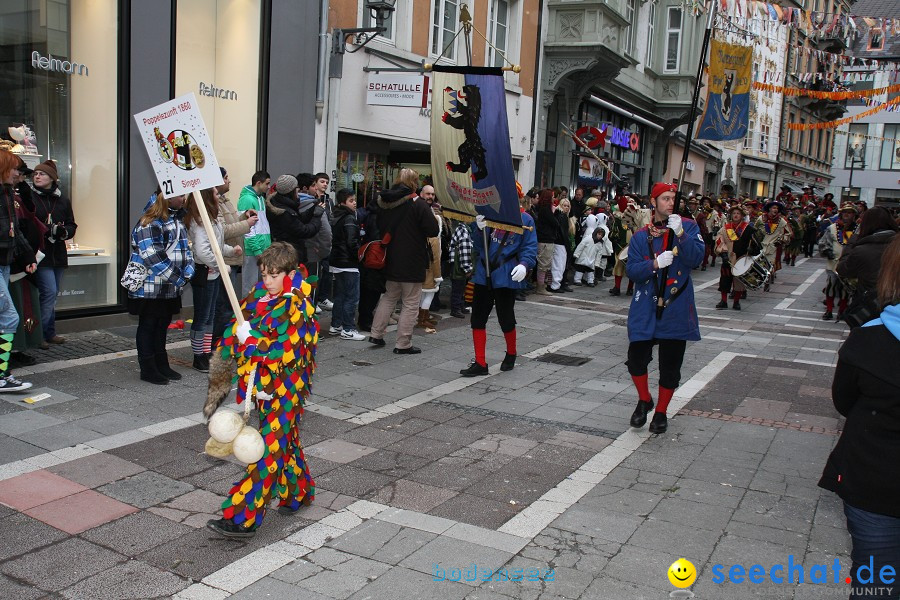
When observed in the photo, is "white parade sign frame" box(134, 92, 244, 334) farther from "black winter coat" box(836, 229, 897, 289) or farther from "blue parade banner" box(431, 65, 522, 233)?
"black winter coat" box(836, 229, 897, 289)

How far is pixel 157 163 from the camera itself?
17.2 feet

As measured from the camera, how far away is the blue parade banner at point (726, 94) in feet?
37.0

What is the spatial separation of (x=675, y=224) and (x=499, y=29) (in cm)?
1288

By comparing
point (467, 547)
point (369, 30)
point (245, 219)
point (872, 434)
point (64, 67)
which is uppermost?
point (369, 30)

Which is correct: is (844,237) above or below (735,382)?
above

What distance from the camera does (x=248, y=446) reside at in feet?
12.8

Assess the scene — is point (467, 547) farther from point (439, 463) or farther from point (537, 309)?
point (537, 309)

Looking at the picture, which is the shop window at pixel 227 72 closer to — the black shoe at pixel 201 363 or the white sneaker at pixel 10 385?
the black shoe at pixel 201 363

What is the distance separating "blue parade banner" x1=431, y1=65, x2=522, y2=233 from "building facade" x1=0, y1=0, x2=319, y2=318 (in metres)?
3.67

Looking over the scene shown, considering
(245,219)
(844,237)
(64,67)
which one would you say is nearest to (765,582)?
(245,219)

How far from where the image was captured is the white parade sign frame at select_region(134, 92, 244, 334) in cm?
496

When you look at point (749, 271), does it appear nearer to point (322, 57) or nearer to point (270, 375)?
point (322, 57)

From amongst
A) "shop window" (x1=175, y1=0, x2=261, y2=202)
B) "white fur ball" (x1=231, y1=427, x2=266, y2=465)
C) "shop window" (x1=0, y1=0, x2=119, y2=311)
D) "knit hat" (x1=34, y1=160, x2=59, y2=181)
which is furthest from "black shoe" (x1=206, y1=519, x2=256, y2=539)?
"shop window" (x1=175, y1=0, x2=261, y2=202)

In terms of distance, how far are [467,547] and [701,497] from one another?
5.64 feet
